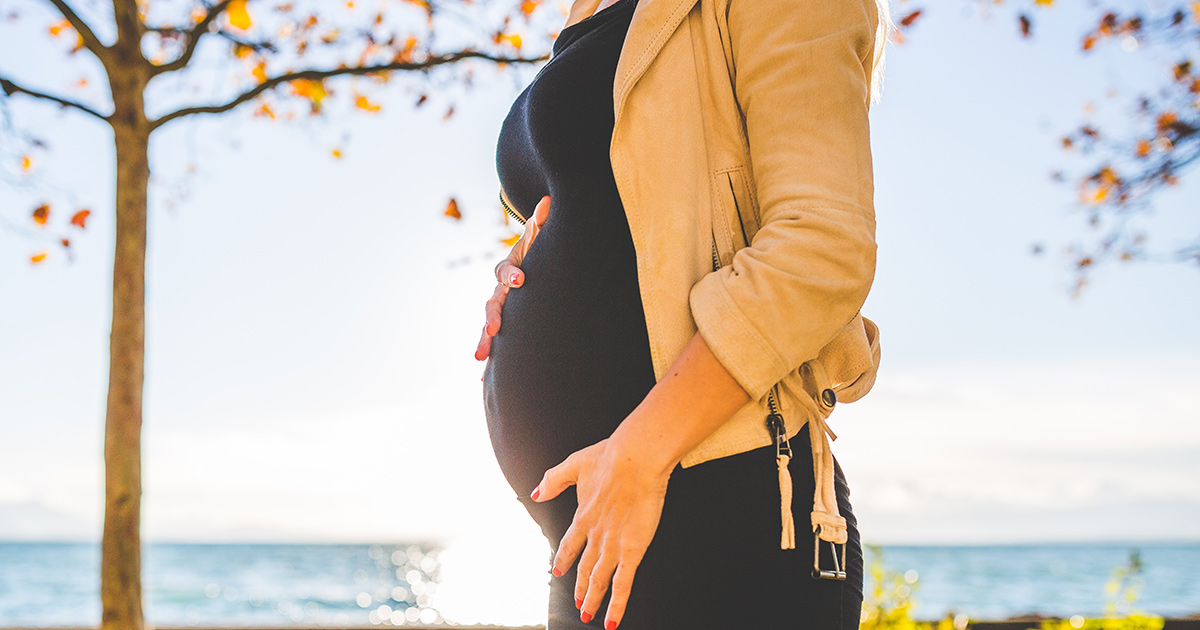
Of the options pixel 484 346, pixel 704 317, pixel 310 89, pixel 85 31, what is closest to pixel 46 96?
pixel 85 31

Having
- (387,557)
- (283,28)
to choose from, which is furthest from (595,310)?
(387,557)

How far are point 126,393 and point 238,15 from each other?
2079mm

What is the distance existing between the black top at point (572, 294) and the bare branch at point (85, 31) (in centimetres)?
344

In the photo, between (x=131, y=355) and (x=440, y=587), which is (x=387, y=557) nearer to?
(x=440, y=587)

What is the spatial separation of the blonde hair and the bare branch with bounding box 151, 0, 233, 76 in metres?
3.70

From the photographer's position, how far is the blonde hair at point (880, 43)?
119 centimetres

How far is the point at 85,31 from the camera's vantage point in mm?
3701

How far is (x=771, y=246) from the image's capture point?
875mm

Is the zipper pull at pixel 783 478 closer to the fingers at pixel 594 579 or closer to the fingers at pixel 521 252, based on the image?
the fingers at pixel 594 579

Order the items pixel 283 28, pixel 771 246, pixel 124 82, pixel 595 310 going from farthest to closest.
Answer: pixel 283 28 < pixel 124 82 < pixel 595 310 < pixel 771 246

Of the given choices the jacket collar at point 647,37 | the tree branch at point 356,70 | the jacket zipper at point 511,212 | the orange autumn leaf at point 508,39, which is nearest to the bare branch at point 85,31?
the tree branch at point 356,70

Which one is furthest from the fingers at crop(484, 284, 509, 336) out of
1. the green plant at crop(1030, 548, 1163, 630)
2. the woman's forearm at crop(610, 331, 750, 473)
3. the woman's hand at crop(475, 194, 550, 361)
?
the green plant at crop(1030, 548, 1163, 630)

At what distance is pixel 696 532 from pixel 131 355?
11.1 feet

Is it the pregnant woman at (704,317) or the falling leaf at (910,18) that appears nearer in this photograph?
the pregnant woman at (704,317)
